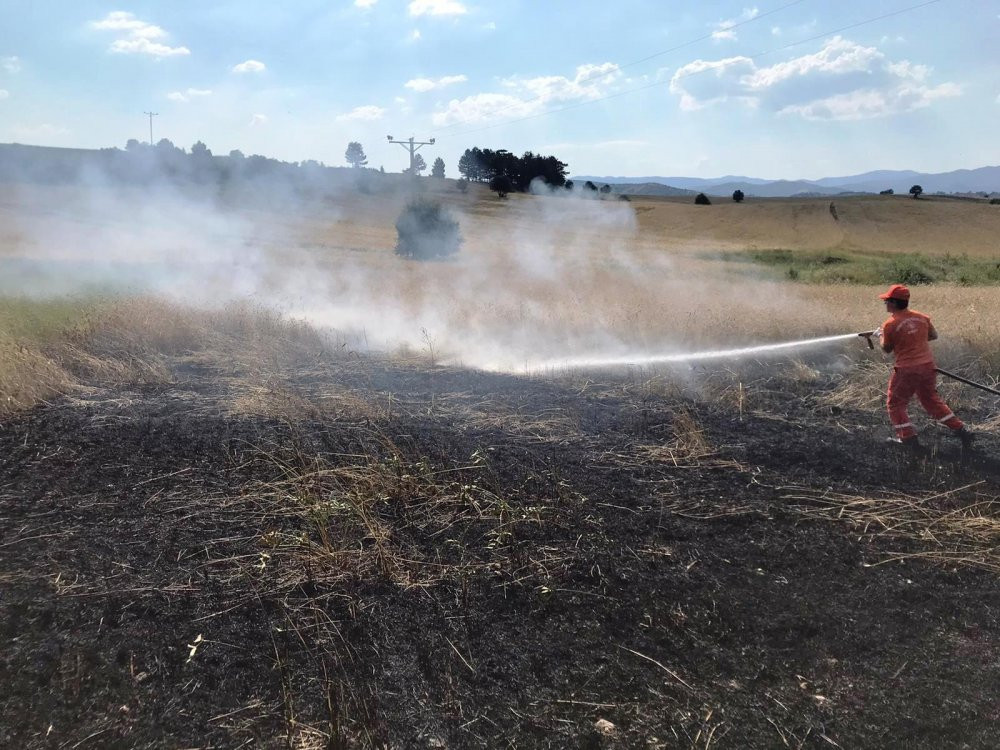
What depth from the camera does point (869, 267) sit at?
25359 millimetres

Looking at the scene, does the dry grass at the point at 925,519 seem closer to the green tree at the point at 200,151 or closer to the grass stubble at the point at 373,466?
the grass stubble at the point at 373,466

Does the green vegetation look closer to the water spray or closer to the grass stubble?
the grass stubble

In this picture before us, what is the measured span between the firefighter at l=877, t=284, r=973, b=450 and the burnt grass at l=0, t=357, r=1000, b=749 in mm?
321

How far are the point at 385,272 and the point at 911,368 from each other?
1351cm

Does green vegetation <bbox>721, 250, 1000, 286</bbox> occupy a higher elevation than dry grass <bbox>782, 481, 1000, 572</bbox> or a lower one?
higher

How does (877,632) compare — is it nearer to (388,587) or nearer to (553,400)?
(388,587)

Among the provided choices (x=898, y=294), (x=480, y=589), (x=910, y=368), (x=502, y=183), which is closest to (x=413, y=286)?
(x=502, y=183)

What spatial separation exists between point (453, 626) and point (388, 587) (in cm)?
54

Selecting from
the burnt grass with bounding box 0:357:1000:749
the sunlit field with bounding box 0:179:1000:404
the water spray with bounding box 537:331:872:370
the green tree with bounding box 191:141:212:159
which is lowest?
the burnt grass with bounding box 0:357:1000:749

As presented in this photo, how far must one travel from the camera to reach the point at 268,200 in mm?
15555

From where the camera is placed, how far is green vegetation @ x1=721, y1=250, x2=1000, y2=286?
867 inches

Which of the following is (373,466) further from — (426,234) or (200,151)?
(426,234)

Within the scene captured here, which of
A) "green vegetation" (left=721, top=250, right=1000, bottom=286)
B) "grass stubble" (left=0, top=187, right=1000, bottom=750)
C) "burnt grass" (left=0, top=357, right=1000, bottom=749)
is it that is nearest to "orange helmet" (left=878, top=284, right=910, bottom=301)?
"burnt grass" (left=0, top=357, right=1000, bottom=749)

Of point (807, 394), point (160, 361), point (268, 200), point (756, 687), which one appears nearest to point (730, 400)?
point (807, 394)
